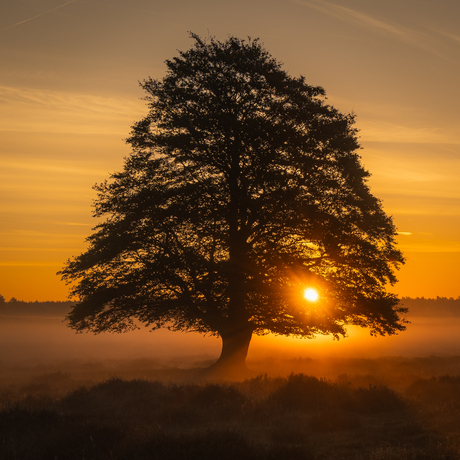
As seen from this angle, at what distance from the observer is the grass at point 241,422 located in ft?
31.4

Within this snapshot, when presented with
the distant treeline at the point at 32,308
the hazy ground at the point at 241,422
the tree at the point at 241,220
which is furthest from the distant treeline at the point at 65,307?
the hazy ground at the point at 241,422

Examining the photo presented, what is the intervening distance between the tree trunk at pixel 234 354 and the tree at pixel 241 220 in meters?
0.06

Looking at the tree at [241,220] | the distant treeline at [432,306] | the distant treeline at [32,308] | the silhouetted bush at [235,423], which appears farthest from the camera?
the distant treeline at [432,306]

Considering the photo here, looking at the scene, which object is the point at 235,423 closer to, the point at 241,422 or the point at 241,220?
the point at 241,422

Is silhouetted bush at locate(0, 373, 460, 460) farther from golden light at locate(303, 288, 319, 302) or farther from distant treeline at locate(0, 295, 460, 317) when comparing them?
distant treeline at locate(0, 295, 460, 317)

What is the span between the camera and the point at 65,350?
167 feet

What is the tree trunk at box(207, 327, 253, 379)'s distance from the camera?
22969 millimetres

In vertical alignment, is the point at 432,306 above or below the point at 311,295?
above

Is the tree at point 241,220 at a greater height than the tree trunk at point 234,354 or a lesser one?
greater

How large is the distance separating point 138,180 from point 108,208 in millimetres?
2147

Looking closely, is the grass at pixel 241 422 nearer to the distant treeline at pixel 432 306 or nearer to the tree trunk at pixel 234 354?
the tree trunk at pixel 234 354

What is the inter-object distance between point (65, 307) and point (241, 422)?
112851mm

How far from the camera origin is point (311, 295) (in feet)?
72.8

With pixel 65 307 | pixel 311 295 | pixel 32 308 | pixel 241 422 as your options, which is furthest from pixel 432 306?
pixel 241 422
